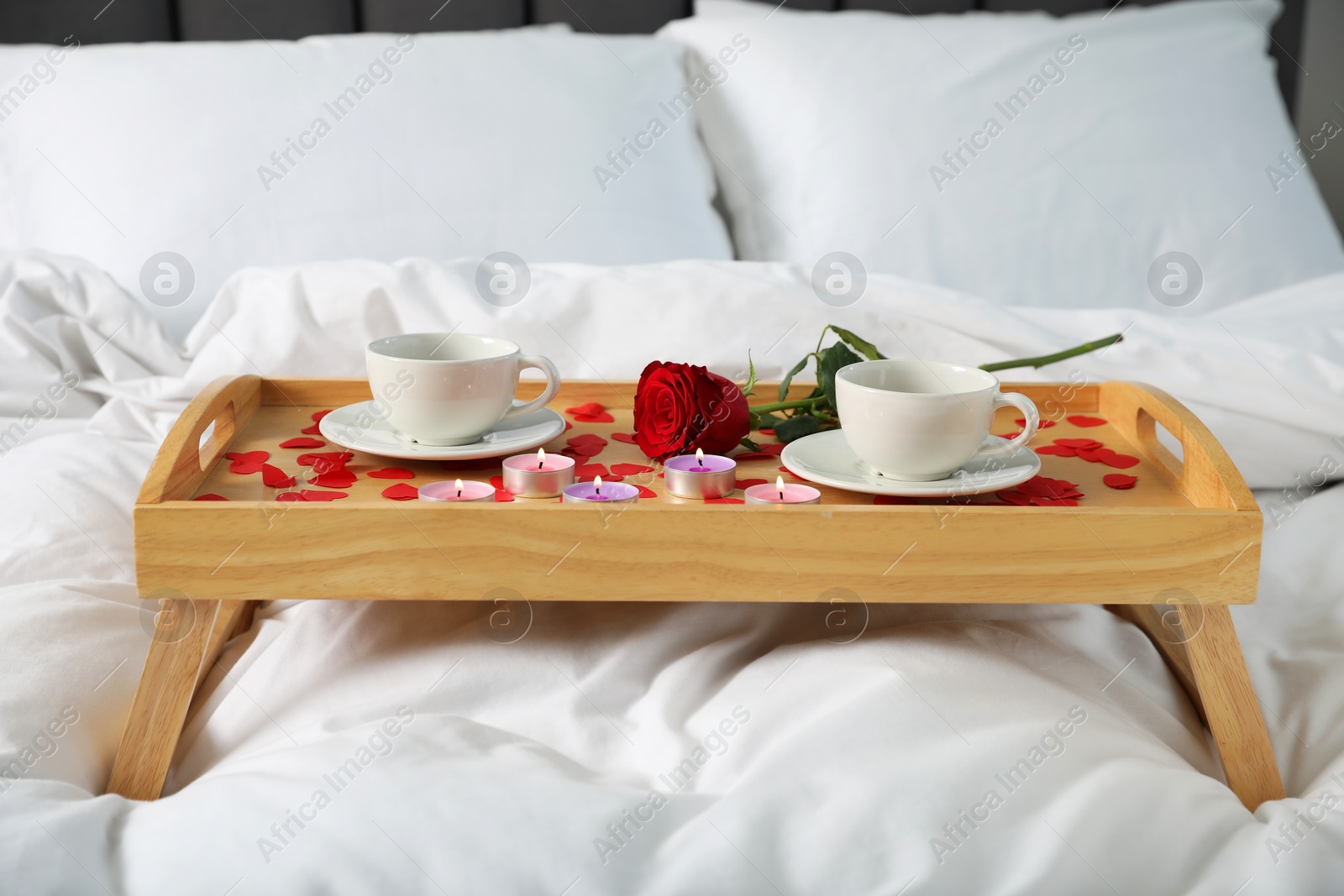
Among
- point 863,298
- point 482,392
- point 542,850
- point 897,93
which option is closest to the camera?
point 542,850

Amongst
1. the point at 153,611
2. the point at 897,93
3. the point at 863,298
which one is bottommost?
the point at 153,611

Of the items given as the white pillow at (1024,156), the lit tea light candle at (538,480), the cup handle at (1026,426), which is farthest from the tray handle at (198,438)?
the white pillow at (1024,156)

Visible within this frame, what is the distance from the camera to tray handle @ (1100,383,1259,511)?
27.6 inches

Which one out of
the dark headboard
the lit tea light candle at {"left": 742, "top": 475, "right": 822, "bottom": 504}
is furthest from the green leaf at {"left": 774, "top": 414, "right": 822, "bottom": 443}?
the dark headboard

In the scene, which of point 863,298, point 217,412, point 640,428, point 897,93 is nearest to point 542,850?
point 640,428

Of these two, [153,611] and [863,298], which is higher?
[863,298]

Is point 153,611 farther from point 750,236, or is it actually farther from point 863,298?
point 750,236

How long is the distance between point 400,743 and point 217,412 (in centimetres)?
35

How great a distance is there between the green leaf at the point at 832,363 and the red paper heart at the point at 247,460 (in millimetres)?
430

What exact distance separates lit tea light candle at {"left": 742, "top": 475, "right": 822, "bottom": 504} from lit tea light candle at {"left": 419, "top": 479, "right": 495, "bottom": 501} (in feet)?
0.57

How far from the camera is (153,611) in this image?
810mm

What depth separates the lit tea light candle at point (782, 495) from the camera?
70 cm

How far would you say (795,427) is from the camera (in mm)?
856

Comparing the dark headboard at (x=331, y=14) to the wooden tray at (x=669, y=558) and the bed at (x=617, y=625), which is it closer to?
the bed at (x=617, y=625)
